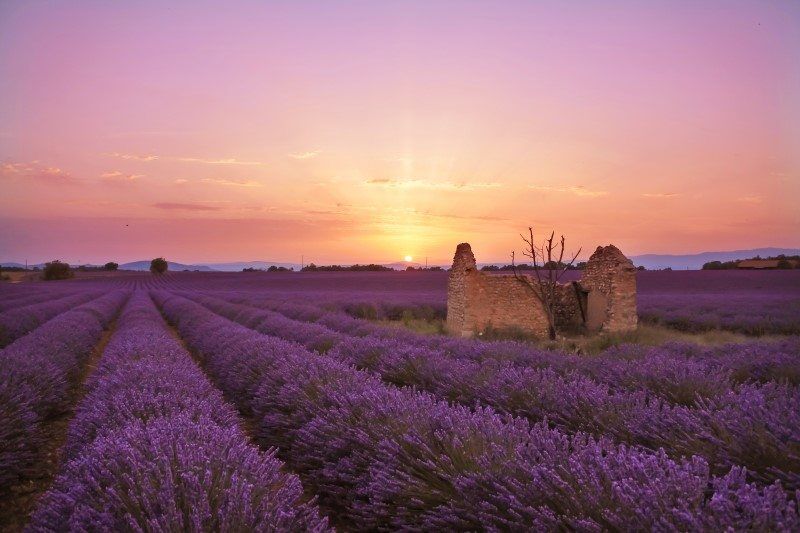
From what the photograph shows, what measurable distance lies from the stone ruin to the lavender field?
6164 mm

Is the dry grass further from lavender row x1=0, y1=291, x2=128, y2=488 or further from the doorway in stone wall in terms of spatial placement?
lavender row x1=0, y1=291, x2=128, y2=488

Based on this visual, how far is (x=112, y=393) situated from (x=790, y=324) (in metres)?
15.6

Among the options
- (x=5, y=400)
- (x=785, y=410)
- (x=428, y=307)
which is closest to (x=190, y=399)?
(x=5, y=400)

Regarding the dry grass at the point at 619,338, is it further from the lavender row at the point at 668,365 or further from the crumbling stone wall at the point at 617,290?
the lavender row at the point at 668,365

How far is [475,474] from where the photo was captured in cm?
204

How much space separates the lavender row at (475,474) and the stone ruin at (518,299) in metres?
8.88

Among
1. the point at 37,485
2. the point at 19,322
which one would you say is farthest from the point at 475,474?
the point at 19,322

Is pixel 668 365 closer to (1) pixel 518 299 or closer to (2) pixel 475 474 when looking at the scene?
(2) pixel 475 474

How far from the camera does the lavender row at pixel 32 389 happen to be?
3.70 m

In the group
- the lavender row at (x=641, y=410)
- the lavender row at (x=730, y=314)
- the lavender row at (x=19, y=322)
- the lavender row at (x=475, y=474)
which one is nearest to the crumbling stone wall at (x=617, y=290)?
the lavender row at (x=730, y=314)

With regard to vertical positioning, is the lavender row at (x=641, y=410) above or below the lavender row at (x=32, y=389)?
above

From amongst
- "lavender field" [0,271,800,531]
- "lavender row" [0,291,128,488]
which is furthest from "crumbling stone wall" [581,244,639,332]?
"lavender row" [0,291,128,488]

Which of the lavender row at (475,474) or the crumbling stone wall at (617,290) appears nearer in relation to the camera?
the lavender row at (475,474)

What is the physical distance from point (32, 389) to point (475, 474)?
4.64 m
